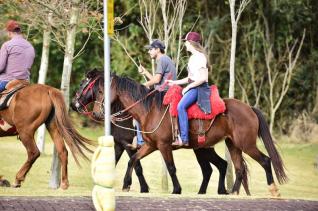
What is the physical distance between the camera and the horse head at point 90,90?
14258 mm

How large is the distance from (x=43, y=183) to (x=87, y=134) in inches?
492

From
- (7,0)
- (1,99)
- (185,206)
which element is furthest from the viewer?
(7,0)

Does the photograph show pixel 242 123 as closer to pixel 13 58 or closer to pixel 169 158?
pixel 169 158

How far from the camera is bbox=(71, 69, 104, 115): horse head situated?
14258 mm

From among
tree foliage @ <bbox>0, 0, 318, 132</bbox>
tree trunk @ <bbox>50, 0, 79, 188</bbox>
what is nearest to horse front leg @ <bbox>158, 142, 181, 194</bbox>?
tree trunk @ <bbox>50, 0, 79, 188</bbox>

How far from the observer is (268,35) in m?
31.0

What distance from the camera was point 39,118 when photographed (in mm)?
13734

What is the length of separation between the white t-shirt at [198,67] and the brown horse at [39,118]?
2.05 m

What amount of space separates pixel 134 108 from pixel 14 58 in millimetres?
2161

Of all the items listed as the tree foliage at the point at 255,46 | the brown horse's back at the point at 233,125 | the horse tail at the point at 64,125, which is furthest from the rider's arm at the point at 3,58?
the tree foliage at the point at 255,46

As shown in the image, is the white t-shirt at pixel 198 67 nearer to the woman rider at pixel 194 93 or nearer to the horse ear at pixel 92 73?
the woman rider at pixel 194 93

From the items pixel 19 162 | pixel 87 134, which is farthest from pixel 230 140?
pixel 87 134

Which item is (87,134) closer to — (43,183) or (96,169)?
(43,183)

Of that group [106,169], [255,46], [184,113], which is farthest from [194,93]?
[255,46]
